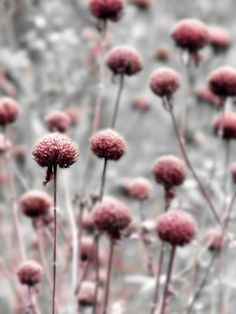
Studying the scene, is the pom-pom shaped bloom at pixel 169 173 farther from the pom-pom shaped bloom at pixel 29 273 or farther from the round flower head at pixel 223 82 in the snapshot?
the pom-pom shaped bloom at pixel 29 273

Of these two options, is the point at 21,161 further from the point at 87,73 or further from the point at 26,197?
the point at 26,197

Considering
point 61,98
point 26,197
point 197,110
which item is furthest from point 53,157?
point 197,110

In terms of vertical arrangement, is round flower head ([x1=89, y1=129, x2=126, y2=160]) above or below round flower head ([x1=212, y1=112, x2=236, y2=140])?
below

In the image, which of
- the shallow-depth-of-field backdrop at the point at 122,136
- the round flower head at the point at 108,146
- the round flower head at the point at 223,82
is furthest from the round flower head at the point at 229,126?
the round flower head at the point at 108,146

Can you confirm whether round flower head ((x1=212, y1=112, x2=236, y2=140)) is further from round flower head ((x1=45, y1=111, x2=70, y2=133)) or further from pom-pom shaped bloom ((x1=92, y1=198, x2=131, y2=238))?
pom-pom shaped bloom ((x1=92, y1=198, x2=131, y2=238))

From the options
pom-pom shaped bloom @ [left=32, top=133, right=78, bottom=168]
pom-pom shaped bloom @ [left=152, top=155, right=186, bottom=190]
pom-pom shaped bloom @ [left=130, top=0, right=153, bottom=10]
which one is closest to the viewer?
pom-pom shaped bloom @ [left=32, top=133, right=78, bottom=168]

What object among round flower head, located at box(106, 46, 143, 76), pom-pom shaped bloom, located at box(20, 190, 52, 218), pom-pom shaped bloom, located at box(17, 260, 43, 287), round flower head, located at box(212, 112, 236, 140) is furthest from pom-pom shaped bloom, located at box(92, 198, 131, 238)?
round flower head, located at box(212, 112, 236, 140)

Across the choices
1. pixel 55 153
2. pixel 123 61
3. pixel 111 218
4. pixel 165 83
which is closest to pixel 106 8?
pixel 123 61

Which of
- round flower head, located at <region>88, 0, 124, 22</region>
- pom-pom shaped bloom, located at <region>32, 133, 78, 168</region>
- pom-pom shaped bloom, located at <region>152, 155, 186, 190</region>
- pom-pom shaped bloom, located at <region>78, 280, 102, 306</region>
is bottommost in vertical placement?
pom-pom shaped bloom, located at <region>78, 280, 102, 306</region>
